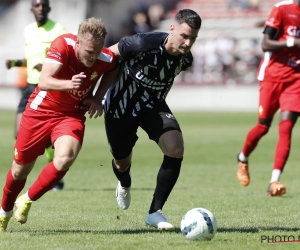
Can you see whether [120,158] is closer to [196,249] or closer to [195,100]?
[196,249]

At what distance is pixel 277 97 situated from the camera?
9875mm

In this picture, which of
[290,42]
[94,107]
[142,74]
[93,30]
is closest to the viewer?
[93,30]

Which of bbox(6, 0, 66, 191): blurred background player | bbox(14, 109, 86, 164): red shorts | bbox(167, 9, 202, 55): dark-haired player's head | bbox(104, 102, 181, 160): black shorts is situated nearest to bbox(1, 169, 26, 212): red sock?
bbox(14, 109, 86, 164): red shorts

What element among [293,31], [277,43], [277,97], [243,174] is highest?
[293,31]

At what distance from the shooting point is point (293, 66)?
9.81 meters

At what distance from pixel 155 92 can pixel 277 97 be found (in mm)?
3153

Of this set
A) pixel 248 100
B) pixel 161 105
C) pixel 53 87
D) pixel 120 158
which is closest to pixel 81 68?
pixel 53 87

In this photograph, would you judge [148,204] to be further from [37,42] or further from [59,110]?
[37,42]

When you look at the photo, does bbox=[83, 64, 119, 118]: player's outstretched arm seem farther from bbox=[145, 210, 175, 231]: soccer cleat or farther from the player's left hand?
bbox=[145, 210, 175, 231]: soccer cleat

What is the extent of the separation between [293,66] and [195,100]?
78.4ft

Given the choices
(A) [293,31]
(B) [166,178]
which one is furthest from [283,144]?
(B) [166,178]

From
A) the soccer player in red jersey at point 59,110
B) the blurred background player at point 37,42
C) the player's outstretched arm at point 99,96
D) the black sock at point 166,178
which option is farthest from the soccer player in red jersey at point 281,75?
the soccer player in red jersey at point 59,110

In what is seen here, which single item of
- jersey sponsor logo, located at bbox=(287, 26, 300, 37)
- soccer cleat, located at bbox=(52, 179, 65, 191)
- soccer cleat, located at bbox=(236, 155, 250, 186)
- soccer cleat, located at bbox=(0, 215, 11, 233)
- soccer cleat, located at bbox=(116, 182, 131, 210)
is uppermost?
jersey sponsor logo, located at bbox=(287, 26, 300, 37)

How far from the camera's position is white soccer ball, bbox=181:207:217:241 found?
20.0 feet
